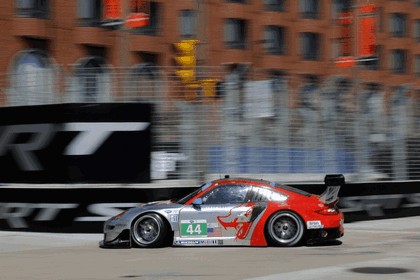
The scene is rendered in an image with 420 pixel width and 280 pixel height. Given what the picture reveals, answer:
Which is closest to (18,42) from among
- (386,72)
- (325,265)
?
(325,265)

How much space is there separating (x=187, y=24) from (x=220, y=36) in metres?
3.16

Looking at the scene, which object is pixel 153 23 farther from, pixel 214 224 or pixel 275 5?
pixel 214 224

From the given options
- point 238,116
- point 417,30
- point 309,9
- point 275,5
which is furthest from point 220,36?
point 238,116

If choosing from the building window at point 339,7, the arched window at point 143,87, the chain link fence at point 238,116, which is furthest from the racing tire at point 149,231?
the building window at point 339,7

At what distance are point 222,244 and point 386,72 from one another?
52.7 metres

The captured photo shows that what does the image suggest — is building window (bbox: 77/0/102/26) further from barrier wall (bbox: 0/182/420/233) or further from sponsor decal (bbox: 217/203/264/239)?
sponsor decal (bbox: 217/203/264/239)

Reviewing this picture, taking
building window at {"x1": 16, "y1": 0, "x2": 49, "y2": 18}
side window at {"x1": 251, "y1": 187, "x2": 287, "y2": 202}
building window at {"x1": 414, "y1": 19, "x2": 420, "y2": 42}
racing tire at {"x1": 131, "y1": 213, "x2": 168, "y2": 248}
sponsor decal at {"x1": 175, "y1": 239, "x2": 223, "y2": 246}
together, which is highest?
building window at {"x1": 414, "y1": 19, "x2": 420, "y2": 42}

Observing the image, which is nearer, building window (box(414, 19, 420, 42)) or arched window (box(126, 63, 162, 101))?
arched window (box(126, 63, 162, 101))

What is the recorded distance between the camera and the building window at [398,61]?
66688mm

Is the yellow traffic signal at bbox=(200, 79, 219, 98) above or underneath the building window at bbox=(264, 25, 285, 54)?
underneath

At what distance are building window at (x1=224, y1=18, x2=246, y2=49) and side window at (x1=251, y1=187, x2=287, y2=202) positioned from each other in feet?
121

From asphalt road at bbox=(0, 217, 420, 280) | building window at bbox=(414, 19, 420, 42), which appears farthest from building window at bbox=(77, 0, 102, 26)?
building window at bbox=(414, 19, 420, 42)

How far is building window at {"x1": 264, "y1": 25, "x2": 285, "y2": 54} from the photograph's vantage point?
180ft

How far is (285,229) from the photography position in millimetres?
15297
